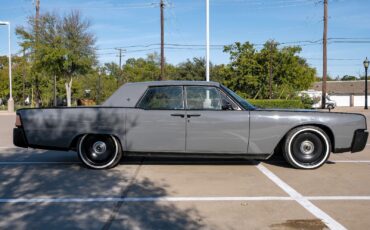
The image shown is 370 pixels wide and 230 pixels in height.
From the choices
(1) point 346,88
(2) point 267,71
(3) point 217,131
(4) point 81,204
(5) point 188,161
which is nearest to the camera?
(4) point 81,204

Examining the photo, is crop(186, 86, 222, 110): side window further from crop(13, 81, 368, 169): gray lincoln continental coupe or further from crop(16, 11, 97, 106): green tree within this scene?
crop(16, 11, 97, 106): green tree

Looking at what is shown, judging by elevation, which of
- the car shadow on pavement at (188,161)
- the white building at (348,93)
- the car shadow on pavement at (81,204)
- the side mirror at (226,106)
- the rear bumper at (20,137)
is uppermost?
the white building at (348,93)

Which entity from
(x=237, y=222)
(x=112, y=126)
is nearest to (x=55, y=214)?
(x=237, y=222)

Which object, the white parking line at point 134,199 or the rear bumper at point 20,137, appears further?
the rear bumper at point 20,137

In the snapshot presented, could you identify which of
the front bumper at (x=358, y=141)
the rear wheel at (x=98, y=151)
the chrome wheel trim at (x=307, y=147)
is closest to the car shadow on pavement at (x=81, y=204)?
the rear wheel at (x=98, y=151)

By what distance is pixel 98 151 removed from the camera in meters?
7.15

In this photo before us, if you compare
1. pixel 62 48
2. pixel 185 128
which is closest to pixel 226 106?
pixel 185 128

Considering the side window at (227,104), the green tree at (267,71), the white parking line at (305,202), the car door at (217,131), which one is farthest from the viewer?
the green tree at (267,71)

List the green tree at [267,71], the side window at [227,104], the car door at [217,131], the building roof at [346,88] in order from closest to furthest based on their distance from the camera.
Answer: the car door at [217,131] → the side window at [227,104] → the green tree at [267,71] → the building roof at [346,88]

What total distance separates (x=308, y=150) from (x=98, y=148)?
11.7 feet

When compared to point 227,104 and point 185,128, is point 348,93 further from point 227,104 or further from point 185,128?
point 185,128

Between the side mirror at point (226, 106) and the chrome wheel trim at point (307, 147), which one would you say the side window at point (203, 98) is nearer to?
the side mirror at point (226, 106)

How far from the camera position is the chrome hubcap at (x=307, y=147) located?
7.07m

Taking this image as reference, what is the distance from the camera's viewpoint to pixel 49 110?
711cm
